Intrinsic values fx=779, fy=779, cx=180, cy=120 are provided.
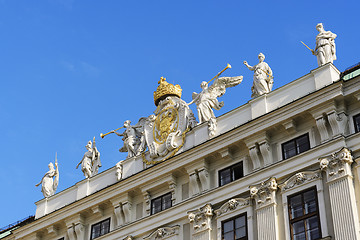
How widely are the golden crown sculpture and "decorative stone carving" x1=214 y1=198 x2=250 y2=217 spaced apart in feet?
24.8

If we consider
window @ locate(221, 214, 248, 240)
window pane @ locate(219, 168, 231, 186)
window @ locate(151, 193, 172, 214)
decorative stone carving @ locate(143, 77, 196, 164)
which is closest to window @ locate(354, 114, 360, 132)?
window @ locate(221, 214, 248, 240)

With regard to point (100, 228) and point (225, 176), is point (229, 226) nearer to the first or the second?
point (225, 176)

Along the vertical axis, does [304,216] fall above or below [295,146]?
below

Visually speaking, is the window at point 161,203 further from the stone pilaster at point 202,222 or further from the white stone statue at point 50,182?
the white stone statue at point 50,182

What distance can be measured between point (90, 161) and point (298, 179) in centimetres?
1263

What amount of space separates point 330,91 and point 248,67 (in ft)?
17.4

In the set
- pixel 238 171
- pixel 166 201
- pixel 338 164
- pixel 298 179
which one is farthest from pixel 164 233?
pixel 338 164

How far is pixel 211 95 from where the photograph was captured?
1347 inches

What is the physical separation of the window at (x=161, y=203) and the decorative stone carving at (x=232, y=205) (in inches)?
120

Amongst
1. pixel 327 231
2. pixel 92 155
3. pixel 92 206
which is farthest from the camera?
pixel 92 155

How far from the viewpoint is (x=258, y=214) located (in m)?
28.8

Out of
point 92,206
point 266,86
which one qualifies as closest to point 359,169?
point 266,86

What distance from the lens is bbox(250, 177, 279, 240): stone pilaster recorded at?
2805 cm

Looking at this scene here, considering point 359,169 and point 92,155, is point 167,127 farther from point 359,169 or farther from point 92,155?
point 359,169
